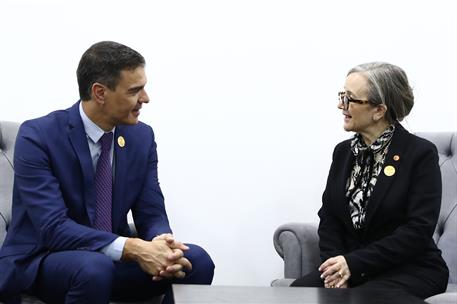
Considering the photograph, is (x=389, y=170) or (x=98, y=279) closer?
(x=98, y=279)

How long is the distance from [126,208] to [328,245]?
2.28 feet

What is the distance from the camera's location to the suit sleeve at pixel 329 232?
3.09 meters

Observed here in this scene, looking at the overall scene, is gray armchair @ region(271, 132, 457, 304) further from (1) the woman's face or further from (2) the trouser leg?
(2) the trouser leg

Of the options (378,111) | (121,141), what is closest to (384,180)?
(378,111)

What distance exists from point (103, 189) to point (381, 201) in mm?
902

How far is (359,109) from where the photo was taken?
3.09 metres

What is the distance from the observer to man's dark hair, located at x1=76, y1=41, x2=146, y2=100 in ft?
9.28

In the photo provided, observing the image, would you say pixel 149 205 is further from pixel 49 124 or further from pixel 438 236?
pixel 438 236

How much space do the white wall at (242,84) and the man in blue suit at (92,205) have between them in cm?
67

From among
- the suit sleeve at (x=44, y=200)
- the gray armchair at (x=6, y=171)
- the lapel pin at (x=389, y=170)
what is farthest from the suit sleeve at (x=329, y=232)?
the gray armchair at (x=6, y=171)

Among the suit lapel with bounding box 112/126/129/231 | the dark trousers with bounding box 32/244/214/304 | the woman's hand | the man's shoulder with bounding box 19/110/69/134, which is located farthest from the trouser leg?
the woman's hand

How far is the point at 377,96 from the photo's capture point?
3082 millimetres

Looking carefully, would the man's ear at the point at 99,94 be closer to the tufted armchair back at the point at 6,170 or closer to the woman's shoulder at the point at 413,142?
the tufted armchair back at the point at 6,170

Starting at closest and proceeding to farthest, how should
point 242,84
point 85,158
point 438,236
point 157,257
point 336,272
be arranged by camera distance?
point 157,257
point 85,158
point 336,272
point 438,236
point 242,84
